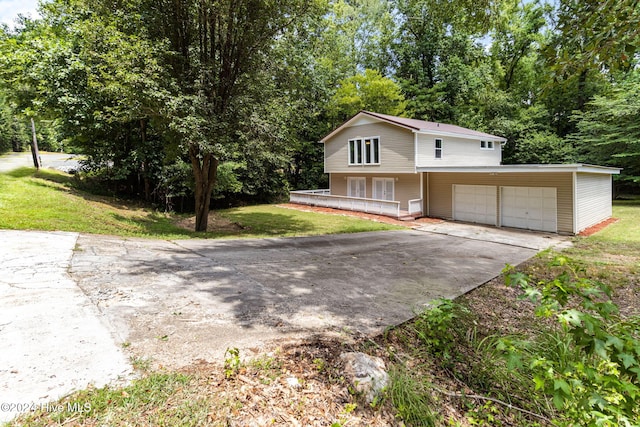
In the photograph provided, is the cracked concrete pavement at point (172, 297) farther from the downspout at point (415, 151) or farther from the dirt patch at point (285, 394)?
the downspout at point (415, 151)

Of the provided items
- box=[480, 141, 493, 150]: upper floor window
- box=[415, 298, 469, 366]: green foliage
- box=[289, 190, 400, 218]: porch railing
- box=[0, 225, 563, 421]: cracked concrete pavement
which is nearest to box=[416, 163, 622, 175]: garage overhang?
box=[289, 190, 400, 218]: porch railing

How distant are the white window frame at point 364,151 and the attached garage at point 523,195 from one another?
340 centimetres

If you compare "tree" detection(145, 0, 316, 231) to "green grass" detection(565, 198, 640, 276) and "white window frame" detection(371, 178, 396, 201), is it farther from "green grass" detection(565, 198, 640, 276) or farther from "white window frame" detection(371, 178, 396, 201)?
"green grass" detection(565, 198, 640, 276)

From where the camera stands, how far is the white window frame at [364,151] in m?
19.6

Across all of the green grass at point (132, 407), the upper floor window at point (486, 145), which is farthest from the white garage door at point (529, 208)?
the green grass at point (132, 407)

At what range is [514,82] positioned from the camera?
31750mm

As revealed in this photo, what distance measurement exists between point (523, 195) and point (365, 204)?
26.1 ft

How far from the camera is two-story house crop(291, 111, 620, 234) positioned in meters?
13.7

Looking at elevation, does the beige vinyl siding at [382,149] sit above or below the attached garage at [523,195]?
above

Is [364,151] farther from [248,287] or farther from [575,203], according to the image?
[248,287]

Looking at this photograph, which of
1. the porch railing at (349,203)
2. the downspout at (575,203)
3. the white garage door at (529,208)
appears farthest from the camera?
the porch railing at (349,203)

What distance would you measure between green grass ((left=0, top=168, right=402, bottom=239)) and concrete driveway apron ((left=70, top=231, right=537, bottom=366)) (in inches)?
82.0

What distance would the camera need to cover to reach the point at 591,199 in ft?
48.1

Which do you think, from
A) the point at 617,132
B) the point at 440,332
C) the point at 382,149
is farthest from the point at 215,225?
the point at 617,132
